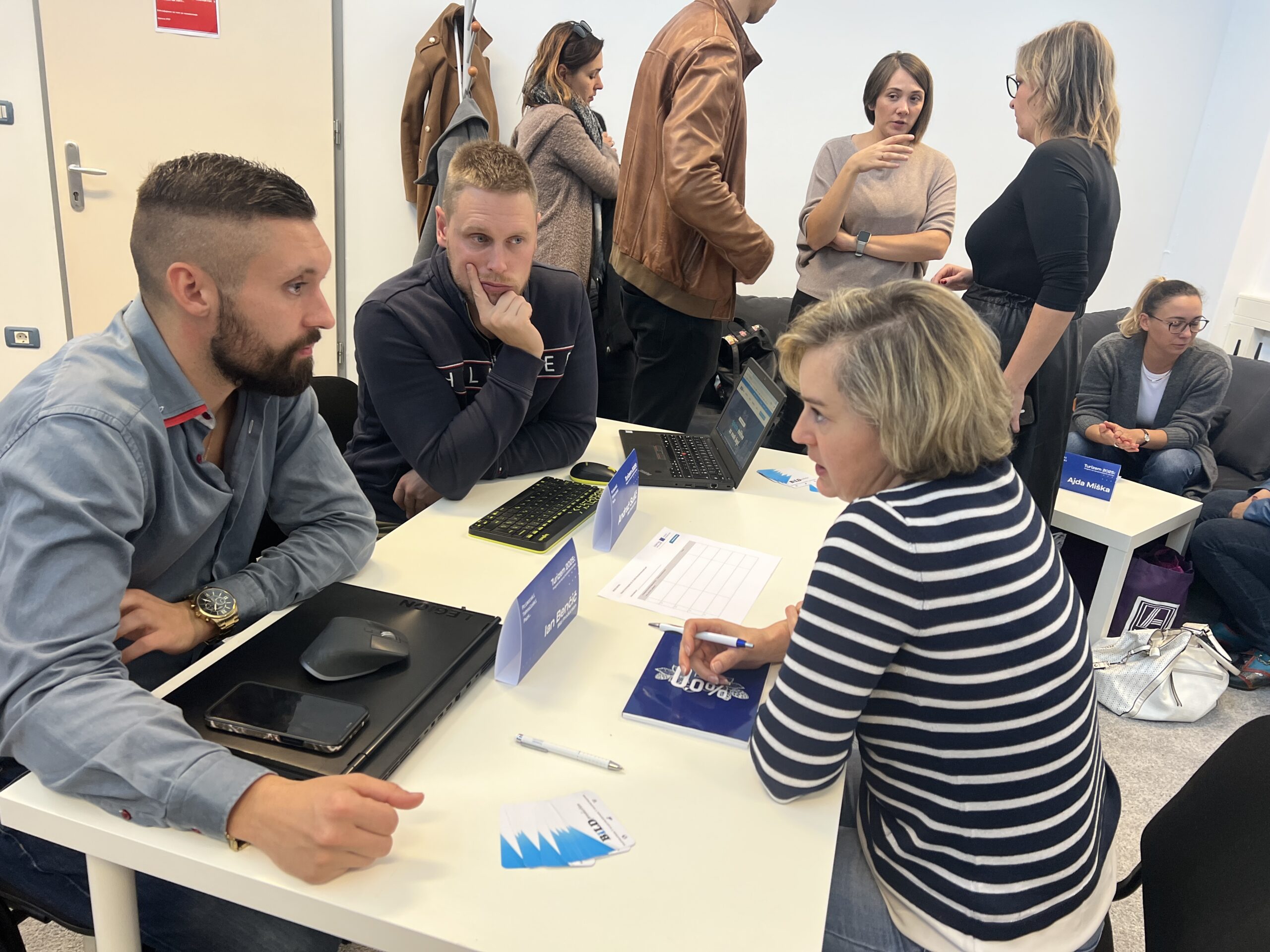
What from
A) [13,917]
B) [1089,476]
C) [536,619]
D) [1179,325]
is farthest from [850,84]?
[13,917]

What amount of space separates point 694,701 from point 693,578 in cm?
34

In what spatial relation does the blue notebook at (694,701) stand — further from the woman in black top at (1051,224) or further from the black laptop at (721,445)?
the woman in black top at (1051,224)

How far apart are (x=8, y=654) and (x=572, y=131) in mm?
2266

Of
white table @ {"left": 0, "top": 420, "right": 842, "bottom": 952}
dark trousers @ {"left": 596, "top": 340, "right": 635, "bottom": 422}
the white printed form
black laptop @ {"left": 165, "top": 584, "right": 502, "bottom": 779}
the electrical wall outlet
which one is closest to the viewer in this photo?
white table @ {"left": 0, "top": 420, "right": 842, "bottom": 952}

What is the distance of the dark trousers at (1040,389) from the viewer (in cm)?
219

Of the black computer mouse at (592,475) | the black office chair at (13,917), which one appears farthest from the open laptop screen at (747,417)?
the black office chair at (13,917)

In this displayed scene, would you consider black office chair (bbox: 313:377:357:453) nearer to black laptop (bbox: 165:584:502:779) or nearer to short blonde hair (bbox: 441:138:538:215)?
short blonde hair (bbox: 441:138:538:215)

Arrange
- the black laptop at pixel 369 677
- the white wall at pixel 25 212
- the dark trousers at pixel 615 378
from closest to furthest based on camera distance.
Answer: the black laptop at pixel 369 677 → the dark trousers at pixel 615 378 → the white wall at pixel 25 212

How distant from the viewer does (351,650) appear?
97 centimetres

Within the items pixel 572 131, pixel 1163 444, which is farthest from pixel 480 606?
pixel 1163 444

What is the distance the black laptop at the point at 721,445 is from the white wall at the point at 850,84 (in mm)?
2402

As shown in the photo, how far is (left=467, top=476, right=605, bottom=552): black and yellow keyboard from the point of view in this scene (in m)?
1.42

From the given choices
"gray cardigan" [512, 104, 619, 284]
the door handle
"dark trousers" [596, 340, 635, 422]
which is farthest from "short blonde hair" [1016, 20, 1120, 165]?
the door handle

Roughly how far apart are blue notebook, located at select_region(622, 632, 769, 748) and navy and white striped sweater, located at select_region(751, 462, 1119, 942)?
0.08 m
